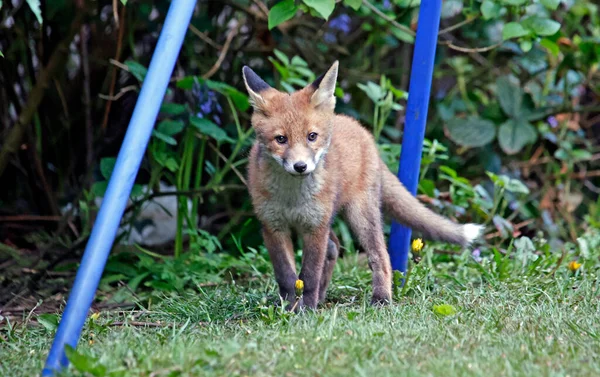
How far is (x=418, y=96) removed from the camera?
4590mm

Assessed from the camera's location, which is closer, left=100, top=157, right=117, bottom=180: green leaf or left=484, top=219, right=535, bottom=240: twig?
left=100, top=157, right=117, bottom=180: green leaf

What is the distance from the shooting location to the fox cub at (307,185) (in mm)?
4078

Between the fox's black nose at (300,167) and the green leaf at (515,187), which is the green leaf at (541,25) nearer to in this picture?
the green leaf at (515,187)

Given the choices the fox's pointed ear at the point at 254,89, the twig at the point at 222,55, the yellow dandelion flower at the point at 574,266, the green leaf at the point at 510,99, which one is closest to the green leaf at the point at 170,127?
the twig at the point at 222,55

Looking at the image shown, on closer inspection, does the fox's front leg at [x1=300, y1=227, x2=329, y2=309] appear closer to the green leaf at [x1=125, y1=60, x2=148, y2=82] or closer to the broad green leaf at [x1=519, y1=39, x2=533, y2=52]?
the green leaf at [x1=125, y1=60, x2=148, y2=82]

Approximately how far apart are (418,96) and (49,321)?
2.29 m

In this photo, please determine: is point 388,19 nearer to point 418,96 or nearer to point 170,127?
point 418,96

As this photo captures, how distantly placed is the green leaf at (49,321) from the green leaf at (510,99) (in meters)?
4.23

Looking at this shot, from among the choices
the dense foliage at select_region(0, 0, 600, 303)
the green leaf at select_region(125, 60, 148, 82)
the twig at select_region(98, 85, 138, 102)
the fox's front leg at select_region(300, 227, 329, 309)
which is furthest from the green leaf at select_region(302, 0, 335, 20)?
the twig at select_region(98, 85, 138, 102)

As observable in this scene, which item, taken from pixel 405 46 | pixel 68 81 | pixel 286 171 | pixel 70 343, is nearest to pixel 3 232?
pixel 68 81

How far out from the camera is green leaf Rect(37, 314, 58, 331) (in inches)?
152

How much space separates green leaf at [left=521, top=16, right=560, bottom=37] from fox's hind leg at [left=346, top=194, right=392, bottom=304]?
5.06ft

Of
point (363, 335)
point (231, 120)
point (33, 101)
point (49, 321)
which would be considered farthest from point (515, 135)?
point (49, 321)

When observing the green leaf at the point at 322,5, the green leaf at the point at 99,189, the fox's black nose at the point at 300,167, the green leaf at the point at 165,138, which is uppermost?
the green leaf at the point at 322,5
